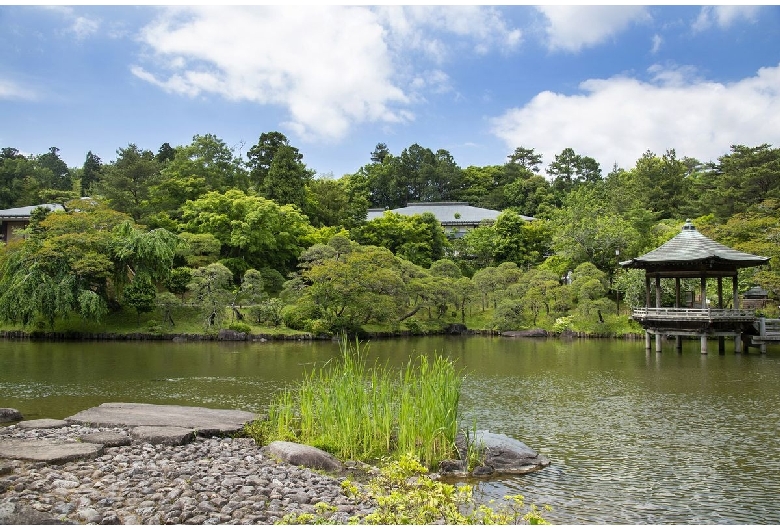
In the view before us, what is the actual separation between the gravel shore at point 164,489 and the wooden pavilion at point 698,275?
15468 millimetres

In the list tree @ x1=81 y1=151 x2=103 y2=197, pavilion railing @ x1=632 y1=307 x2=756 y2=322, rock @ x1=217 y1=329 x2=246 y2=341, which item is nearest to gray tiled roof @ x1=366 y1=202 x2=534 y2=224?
rock @ x1=217 y1=329 x2=246 y2=341

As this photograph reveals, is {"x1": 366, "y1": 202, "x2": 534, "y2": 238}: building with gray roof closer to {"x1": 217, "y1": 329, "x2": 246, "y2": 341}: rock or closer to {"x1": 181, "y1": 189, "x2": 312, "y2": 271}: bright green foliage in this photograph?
{"x1": 181, "y1": 189, "x2": 312, "y2": 271}: bright green foliage

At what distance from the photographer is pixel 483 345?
21.0 meters

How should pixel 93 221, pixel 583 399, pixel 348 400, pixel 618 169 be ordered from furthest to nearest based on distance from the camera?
1. pixel 618 169
2. pixel 93 221
3. pixel 583 399
4. pixel 348 400

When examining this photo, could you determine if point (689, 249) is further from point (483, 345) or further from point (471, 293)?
point (471, 293)

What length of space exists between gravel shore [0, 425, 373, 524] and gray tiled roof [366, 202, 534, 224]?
33610mm

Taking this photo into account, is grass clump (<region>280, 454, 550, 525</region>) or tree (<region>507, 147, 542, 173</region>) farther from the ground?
tree (<region>507, 147, 542, 173</region>)

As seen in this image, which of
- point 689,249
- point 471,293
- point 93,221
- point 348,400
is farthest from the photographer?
point 471,293

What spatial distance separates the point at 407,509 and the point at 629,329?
72.7ft

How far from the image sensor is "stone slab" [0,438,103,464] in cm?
571

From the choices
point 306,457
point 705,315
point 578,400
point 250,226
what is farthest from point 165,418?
point 250,226

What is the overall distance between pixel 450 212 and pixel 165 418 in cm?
3674

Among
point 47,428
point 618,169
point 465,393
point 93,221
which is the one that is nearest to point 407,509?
point 47,428

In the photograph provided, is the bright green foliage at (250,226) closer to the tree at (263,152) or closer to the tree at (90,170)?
the tree at (263,152)
